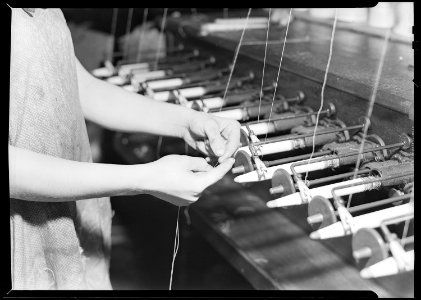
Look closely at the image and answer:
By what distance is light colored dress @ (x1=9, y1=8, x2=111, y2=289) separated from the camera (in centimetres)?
97

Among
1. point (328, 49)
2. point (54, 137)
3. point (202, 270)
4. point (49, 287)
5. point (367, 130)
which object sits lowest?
point (202, 270)

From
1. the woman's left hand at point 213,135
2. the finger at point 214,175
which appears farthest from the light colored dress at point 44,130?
the finger at point 214,175

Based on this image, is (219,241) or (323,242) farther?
(219,241)

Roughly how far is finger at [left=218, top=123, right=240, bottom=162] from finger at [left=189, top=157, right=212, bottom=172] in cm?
4

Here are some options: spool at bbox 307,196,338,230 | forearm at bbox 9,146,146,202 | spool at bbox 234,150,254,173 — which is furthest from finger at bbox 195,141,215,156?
spool at bbox 307,196,338,230

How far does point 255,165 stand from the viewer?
899 millimetres

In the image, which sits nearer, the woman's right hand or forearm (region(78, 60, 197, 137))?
the woman's right hand

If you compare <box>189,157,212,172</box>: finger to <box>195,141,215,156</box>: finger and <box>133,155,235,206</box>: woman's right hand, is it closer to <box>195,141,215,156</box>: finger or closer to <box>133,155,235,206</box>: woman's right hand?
<box>133,155,235,206</box>: woman's right hand

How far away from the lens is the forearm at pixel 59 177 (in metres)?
0.85

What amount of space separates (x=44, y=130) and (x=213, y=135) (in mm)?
356

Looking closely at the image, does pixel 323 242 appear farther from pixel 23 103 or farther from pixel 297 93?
pixel 23 103
